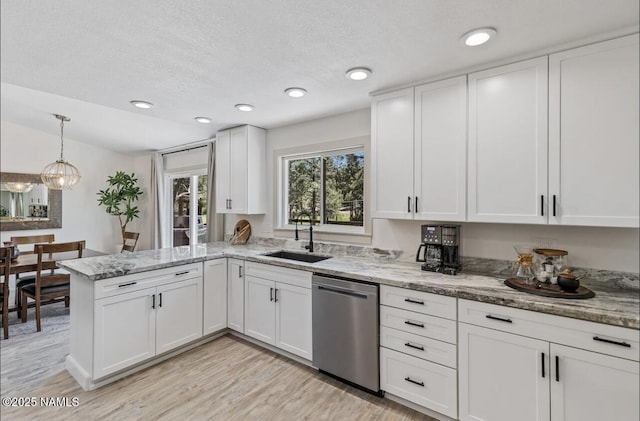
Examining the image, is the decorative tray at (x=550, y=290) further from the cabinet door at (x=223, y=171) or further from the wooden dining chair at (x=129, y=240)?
the wooden dining chair at (x=129, y=240)

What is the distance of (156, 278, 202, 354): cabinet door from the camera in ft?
8.54

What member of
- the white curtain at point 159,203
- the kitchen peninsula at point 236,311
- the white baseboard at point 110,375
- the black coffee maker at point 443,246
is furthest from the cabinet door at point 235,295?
the white curtain at point 159,203

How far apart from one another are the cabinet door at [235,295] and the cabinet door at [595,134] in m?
2.63

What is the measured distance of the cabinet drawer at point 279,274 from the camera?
2547 millimetres

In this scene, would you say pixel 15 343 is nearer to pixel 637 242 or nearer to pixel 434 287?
pixel 434 287

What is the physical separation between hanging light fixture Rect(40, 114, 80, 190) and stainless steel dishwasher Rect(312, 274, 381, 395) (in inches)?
180

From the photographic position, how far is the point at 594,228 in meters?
1.91

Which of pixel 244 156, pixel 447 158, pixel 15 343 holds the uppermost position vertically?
pixel 244 156

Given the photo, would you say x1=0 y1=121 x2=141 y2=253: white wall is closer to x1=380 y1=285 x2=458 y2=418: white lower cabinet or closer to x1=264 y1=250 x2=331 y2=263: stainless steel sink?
x1=264 y1=250 x2=331 y2=263: stainless steel sink

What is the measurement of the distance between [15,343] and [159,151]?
341 cm

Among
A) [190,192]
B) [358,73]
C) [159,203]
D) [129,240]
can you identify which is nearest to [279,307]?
[358,73]

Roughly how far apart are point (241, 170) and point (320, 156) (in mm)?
986

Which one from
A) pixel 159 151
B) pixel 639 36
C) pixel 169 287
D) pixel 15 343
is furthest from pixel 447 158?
pixel 159 151

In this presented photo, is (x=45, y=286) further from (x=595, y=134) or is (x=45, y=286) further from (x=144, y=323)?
(x=595, y=134)
